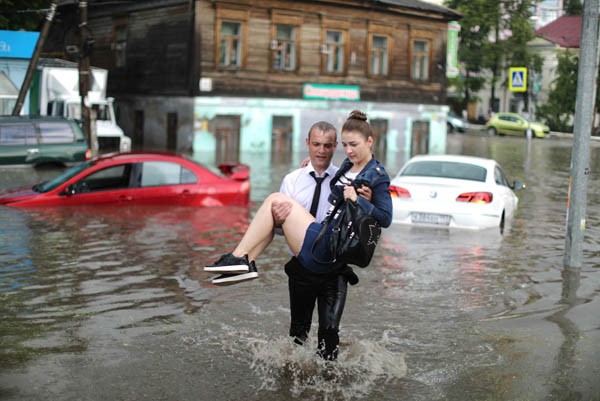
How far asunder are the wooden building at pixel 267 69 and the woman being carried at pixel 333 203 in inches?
1183

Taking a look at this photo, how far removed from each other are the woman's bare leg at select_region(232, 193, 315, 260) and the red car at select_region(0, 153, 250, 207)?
961cm

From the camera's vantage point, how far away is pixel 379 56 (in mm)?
43281

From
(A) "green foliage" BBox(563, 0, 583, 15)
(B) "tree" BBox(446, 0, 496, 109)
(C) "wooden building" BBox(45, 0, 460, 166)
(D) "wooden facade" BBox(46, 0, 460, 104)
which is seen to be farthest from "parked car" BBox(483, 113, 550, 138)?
(A) "green foliage" BBox(563, 0, 583, 15)

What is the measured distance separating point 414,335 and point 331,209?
2.32 meters

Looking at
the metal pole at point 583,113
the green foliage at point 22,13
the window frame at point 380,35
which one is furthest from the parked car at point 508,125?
the metal pole at point 583,113

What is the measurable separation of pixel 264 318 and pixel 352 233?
9.89 ft

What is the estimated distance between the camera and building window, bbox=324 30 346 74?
4109cm

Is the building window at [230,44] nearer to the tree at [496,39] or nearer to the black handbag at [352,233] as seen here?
the black handbag at [352,233]

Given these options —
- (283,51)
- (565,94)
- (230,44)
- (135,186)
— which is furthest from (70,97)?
(565,94)

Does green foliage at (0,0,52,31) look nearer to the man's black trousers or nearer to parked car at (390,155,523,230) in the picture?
parked car at (390,155,523,230)

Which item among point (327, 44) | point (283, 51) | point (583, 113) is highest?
point (327, 44)

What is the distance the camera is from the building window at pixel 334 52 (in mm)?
41088

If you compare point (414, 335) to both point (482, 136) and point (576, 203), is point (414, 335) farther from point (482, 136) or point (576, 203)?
point (482, 136)

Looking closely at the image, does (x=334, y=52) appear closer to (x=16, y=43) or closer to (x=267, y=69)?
(x=267, y=69)
